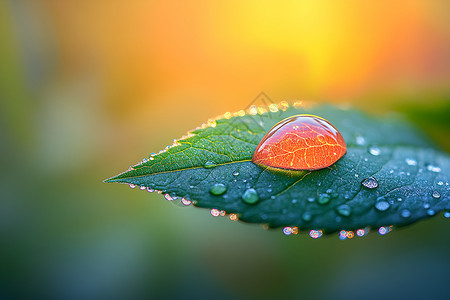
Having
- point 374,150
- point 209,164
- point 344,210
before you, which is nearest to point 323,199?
point 344,210

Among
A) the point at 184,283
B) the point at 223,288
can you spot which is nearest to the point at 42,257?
the point at 184,283

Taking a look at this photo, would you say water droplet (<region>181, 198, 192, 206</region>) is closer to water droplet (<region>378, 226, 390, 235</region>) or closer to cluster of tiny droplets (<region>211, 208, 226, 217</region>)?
cluster of tiny droplets (<region>211, 208, 226, 217</region>)

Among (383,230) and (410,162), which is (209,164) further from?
(410,162)

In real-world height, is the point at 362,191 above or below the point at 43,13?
below

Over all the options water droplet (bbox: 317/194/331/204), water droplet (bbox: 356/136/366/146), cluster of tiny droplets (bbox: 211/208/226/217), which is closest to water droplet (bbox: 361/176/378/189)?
water droplet (bbox: 317/194/331/204)

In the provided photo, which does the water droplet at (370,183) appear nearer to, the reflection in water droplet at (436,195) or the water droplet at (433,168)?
the reflection in water droplet at (436,195)

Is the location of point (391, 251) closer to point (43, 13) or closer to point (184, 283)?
point (184, 283)

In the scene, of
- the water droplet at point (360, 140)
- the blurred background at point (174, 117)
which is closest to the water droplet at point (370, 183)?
the water droplet at point (360, 140)

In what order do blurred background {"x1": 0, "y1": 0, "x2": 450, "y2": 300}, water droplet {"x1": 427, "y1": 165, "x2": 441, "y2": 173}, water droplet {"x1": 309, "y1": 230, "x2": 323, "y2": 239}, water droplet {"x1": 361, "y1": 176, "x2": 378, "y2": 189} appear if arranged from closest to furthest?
water droplet {"x1": 309, "y1": 230, "x2": 323, "y2": 239}, water droplet {"x1": 361, "y1": 176, "x2": 378, "y2": 189}, water droplet {"x1": 427, "y1": 165, "x2": 441, "y2": 173}, blurred background {"x1": 0, "y1": 0, "x2": 450, "y2": 300}
